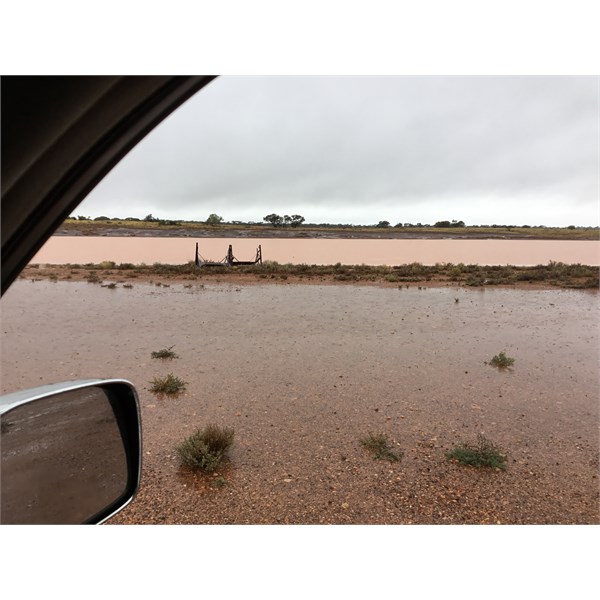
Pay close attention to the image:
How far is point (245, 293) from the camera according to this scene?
58.4 ft

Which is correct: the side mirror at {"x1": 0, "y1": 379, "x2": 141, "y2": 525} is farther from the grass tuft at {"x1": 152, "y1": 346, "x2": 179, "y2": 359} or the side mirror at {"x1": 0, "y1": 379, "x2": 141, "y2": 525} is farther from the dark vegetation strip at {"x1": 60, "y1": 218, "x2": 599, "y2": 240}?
the dark vegetation strip at {"x1": 60, "y1": 218, "x2": 599, "y2": 240}

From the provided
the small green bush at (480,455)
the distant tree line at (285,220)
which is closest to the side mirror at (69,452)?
the small green bush at (480,455)

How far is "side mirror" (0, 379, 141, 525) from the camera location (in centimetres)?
104

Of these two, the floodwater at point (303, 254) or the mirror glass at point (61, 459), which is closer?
the mirror glass at point (61, 459)

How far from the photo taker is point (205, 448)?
4.62m

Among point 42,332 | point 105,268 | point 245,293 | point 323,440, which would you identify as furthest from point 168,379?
point 105,268

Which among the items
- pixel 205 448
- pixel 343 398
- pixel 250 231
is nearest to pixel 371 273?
pixel 343 398

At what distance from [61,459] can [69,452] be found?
0.03m

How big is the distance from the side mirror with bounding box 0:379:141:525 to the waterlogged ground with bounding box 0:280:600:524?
2710mm

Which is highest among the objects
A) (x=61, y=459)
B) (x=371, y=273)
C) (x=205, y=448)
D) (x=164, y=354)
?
(x=371, y=273)

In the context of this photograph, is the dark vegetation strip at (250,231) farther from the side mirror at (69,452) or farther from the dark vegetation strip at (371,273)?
the side mirror at (69,452)

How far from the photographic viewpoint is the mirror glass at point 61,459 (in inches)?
41.2

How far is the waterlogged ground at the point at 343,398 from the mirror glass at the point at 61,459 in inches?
107

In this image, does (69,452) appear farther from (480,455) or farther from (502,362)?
(502,362)
